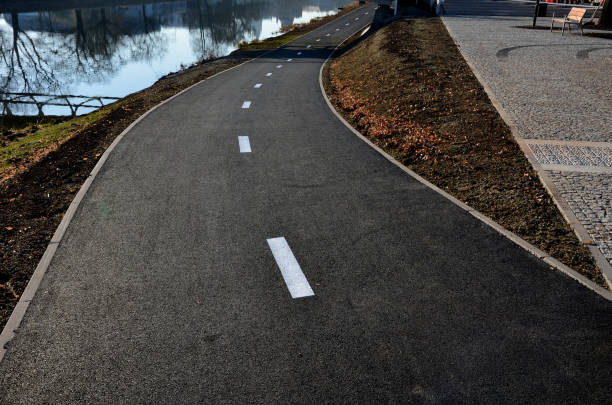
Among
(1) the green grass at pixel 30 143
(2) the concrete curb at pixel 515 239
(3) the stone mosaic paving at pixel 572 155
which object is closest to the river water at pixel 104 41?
(1) the green grass at pixel 30 143

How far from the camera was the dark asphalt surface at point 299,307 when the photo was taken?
4078 millimetres

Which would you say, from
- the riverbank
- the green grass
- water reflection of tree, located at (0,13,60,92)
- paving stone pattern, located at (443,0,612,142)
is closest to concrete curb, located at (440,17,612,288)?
paving stone pattern, located at (443,0,612,142)

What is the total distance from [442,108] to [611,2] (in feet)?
83.1

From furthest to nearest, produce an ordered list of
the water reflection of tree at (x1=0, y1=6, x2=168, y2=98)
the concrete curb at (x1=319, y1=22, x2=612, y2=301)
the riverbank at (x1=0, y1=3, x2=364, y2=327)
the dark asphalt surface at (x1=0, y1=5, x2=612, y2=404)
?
the water reflection of tree at (x1=0, y1=6, x2=168, y2=98) < the riverbank at (x1=0, y1=3, x2=364, y2=327) < the concrete curb at (x1=319, y1=22, x2=612, y2=301) < the dark asphalt surface at (x1=0, y1=5, x2=612, y2=404)

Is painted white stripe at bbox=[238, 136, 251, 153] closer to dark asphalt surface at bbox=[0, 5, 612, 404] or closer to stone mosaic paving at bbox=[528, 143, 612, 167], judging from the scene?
dark asphalt surface at bbox=[0, 5, 612, 404]

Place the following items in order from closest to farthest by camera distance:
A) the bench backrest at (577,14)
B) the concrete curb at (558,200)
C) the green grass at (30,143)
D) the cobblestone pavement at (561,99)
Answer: the concrete curb at (558,200) < the cobblestone pavement at (561,99) < the green grass at (30,143) < the bench backrest at (577,14)

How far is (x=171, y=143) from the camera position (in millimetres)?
11430

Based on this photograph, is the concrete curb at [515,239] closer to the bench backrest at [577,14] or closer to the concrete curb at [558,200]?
the concrete curb at [558,200]

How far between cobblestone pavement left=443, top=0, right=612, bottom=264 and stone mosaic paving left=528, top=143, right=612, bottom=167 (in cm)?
2

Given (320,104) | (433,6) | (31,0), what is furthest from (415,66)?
(31,0)

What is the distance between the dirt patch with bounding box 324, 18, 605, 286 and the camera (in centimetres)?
707

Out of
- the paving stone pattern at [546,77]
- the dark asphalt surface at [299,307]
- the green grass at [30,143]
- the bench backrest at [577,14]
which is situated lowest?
the green grass at [30,143]

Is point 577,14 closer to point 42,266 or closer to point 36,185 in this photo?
point 36,185

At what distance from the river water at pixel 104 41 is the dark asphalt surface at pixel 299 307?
26.7 meters
